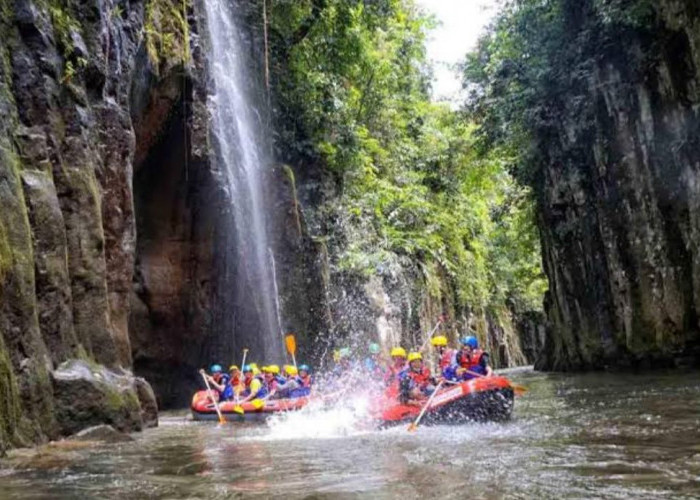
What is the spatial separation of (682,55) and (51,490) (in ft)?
51.8

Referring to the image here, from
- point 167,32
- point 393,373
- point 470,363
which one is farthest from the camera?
point 167,32

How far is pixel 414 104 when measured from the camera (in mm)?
31109

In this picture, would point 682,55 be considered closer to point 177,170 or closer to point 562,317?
point 562,317

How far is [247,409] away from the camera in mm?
14727

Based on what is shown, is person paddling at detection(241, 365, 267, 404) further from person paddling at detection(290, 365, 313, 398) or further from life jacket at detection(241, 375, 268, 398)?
person paddling at detection(290, 365, 313, 398)

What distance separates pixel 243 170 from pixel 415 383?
8.70 meters

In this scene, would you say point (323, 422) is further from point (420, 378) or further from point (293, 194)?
point (293, 194)

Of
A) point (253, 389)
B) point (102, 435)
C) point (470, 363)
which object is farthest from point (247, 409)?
point (102, 435)

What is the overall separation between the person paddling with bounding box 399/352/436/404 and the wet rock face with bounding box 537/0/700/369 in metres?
7.34

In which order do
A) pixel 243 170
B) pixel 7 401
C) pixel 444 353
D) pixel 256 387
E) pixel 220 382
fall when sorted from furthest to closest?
1. pixel 243 170
2. pixel 220 382
3. pixel 256 387
4. pixel 444 353
5. pixel 7 401

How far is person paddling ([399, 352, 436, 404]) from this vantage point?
11.7 m

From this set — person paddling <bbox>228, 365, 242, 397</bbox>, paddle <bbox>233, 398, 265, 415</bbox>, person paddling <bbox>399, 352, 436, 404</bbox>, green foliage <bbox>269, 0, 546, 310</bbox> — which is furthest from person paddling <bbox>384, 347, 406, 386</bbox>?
green foliage <bbox>269, 0, 546, 310</bbox>

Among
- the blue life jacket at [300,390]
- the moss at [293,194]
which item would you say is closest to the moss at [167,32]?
the moss at [293,194]

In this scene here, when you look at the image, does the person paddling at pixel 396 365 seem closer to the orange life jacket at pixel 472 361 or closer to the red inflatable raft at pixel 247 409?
the orange life jacket at pixel 472 361
